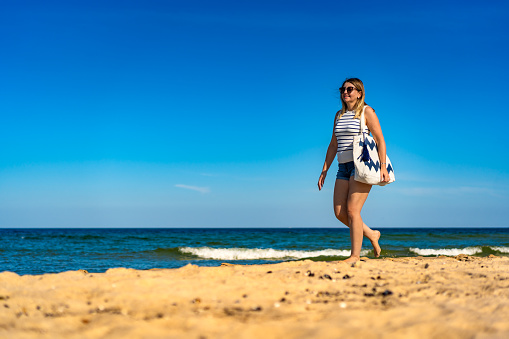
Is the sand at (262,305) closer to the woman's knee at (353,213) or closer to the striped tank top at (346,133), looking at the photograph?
the woman's knee at (353,213)

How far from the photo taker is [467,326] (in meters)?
1.97

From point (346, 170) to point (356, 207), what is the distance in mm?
446

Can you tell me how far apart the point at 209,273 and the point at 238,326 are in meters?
1.67

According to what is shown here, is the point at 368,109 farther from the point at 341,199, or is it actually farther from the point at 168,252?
the point at 168,252

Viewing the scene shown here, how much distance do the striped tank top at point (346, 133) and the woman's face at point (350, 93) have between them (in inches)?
5.9

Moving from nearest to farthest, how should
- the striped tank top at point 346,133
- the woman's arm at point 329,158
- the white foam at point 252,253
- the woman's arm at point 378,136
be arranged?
1. the woman's arm at point 378,136
2. the striped tank top at point 346,133
3. the woman's arm at point 329,158
4. the white foam at point 252,253

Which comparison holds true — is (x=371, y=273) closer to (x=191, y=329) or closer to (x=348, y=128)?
(x=348, y=128)

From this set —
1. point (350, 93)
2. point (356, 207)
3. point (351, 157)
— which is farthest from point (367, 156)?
point (350, 93)

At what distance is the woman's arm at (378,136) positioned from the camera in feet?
14.5

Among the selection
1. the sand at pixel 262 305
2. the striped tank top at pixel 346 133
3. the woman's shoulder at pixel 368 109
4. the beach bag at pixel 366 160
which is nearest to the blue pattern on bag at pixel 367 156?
the beach bag at pixel 366 160

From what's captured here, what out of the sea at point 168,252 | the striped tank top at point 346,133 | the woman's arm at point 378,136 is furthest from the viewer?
the sea at point 168,252

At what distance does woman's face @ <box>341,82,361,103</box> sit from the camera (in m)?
4.61

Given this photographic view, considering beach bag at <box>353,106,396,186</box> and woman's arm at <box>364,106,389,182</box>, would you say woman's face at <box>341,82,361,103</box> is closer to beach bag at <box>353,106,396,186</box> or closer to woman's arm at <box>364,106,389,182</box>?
woman's arm at <box>364,106,389,182</box>

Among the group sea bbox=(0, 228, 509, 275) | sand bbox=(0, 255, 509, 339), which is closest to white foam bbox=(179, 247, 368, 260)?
sea bbox=(0, 228, 509, 275)
